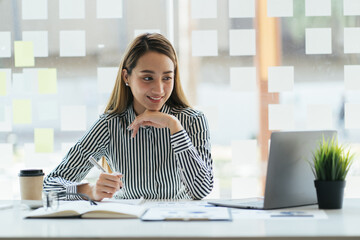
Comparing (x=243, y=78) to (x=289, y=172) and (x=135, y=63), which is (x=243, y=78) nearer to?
(x=135, y=63)

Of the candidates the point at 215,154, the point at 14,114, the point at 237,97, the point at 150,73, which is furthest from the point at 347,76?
the point at 14,114

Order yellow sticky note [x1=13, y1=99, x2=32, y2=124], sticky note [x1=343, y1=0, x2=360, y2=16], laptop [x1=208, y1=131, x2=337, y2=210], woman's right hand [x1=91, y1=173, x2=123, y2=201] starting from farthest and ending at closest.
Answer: yellow sticky note [x1=13, y1=99, x2=32, y2=124] < sticky note [x1=343, y1=0, x2=360, y2=16] < woman's right hand [x1=91, y1=173, x2=123, y2=201] < laptop [x1=208, y1=131, x2=337, y2=210]

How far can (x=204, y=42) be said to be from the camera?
10.4 feet

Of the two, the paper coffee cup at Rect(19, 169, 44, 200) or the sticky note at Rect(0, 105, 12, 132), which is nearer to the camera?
the paper coffee cup at Rect(19, 169, 44, 200)

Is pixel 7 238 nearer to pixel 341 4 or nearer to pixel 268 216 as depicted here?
pixel 268 216

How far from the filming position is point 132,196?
228cm

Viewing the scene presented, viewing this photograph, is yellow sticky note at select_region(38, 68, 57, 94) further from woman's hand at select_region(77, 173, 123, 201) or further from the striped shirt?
woman's hand at select_region(77, 173, 123, 201)

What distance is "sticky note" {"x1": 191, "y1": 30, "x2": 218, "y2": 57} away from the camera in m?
3.16

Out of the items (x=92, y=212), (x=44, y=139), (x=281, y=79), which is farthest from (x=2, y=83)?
(x=92, y=212)

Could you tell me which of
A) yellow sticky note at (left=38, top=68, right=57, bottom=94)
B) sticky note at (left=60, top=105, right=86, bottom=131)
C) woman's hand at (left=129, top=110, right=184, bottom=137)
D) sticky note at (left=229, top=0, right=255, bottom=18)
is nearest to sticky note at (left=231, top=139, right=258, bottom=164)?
sticky note at (left=229, top=0, right=255, bottom=18)

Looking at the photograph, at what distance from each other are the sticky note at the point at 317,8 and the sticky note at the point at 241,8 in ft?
1.12

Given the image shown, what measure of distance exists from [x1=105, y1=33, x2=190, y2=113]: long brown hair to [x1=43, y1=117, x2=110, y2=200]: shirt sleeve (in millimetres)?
126

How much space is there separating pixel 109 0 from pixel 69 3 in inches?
10.0

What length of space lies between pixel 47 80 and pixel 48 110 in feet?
0.63
